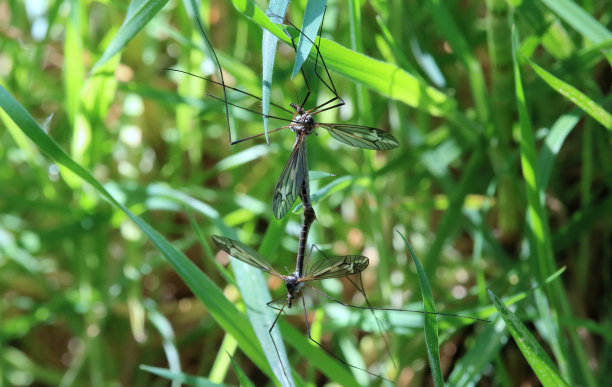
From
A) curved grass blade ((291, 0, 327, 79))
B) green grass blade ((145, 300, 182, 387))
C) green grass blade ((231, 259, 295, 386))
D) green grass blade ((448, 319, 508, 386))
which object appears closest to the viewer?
curved grass blade ((291, 0, 327, 79))

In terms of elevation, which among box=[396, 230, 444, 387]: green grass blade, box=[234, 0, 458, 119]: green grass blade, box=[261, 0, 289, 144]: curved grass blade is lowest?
box=[396, 230, 444, 387]: green grass blade

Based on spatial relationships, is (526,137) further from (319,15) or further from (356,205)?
(356,205)

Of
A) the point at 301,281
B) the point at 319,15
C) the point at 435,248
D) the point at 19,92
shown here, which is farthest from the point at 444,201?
the point at 19,92

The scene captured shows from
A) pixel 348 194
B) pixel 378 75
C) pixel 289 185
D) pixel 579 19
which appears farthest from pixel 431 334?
pixel 348 194

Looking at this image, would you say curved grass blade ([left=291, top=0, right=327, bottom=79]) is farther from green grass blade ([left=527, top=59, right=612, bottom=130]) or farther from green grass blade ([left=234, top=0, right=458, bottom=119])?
green grass blade ([left=527, top=59, right=612, bottom=130])

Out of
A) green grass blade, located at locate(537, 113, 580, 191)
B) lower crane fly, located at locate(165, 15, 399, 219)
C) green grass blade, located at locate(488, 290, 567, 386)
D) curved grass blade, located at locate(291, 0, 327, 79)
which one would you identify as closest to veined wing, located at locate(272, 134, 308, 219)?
lower crane fly, located at locate(165, 15, 399, 219)

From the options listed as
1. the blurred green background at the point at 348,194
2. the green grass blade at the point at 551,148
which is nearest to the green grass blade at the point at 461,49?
the blurred green background at the point at 348,194

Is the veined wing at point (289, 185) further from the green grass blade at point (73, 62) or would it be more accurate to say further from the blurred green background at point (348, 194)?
the green grass blade at point (73, 62)
